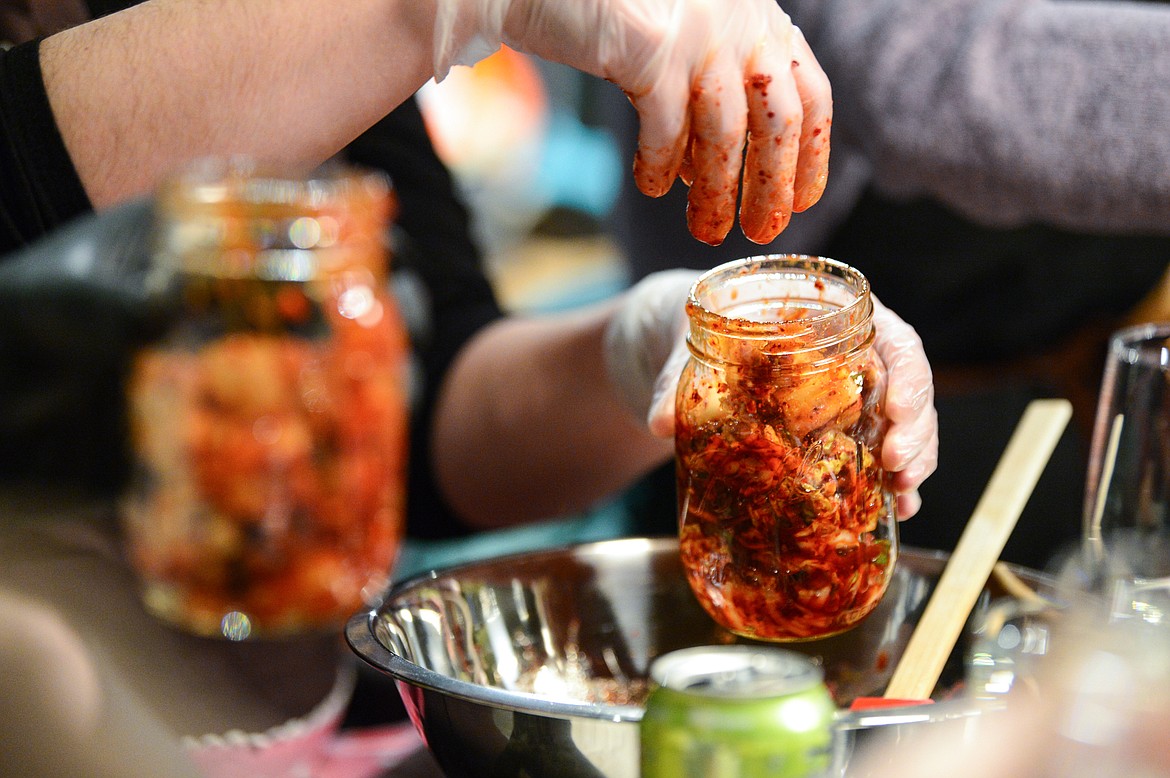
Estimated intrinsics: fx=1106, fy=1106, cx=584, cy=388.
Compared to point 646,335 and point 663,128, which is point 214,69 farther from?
point 646,335

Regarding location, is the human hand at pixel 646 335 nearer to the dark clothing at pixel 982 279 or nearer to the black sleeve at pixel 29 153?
the dark clothing at pixel 982 279

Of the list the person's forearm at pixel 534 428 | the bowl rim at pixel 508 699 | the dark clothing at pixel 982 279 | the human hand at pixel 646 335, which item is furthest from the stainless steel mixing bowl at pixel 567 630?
the dark clothing at pixel 982 279

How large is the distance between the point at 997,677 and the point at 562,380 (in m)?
0.72

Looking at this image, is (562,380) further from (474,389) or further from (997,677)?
(997,677)

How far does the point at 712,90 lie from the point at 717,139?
0.03 metres

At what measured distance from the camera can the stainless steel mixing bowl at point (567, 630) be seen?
0.59 meters

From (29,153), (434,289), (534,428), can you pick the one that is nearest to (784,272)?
(29,153)

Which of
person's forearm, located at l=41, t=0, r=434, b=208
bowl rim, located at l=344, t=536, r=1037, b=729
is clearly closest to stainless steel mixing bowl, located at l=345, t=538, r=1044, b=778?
bowl rim, located at l=344, t=536, r=1037, b=729

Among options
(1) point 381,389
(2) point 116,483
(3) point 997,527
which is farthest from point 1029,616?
(2) point 116,483

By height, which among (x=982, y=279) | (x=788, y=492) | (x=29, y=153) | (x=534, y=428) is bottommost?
(x=534, y=428)

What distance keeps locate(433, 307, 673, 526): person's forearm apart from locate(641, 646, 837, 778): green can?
2.54 ft

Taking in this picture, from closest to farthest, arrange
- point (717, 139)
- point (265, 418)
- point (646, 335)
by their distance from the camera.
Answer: point (717, 139), point (646, 335), point (265, 418)

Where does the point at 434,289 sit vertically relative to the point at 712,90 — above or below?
below

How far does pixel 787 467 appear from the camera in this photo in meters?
0.57
